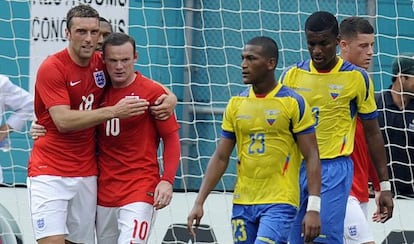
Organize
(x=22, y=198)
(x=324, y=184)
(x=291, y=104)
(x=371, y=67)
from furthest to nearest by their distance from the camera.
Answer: (x=371, y=67)
(x=22, y=198)
(x=324, y=184)
(x=291, y=104)

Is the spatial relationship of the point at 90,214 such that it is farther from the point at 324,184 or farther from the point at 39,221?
the point at 324,184

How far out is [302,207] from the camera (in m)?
7.32

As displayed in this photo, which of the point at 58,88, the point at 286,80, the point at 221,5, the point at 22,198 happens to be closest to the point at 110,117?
the point at 58,88

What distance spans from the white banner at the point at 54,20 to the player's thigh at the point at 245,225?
9.80 ft

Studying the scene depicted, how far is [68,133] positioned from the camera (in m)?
7.52

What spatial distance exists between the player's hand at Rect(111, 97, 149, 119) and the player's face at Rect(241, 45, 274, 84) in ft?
2.46

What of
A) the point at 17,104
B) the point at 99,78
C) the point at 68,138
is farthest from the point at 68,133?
the point at 17,104

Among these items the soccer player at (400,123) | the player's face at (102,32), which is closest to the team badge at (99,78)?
the player's face at (102,32)

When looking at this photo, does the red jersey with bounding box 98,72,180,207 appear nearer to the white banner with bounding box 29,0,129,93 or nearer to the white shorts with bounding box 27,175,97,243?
the white shorts with bounding box 27,175,97,243

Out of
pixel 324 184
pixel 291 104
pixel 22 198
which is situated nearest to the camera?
pixel 291 104

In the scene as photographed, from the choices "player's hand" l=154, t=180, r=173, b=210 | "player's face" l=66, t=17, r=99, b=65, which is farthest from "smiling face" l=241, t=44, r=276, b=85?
"player's face" l=66, t=17, r=99, b=65

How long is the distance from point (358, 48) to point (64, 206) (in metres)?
2.04

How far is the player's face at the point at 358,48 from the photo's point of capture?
25.9 ft

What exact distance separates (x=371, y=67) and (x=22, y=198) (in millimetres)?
2786
